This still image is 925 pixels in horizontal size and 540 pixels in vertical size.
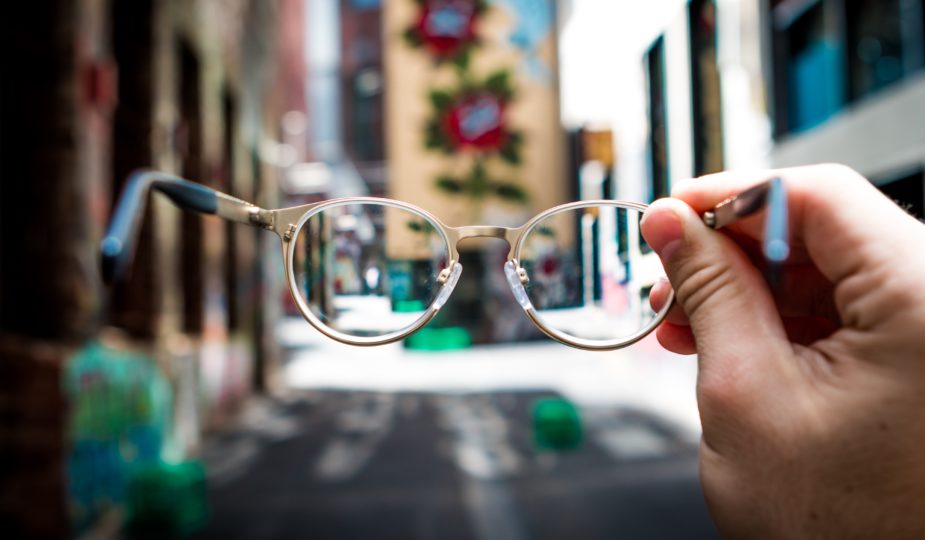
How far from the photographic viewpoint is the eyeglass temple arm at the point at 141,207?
0.96m

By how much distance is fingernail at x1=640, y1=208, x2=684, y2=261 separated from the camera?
0.97m

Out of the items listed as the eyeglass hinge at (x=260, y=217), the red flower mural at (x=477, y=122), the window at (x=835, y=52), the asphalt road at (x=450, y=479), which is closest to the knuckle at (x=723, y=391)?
the eyeglass hinge at (x=260, y=217)

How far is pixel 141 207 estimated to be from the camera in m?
1.12

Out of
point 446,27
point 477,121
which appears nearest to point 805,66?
point 477,121

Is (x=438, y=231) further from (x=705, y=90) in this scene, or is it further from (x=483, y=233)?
(x=705, y=90)

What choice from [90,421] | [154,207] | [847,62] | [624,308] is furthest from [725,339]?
[847,62]

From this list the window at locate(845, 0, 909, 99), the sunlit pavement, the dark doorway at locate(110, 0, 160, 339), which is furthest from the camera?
the window at locate(845, 0, 909, 99)

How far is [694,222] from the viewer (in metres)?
0.96

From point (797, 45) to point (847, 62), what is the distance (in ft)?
4.40

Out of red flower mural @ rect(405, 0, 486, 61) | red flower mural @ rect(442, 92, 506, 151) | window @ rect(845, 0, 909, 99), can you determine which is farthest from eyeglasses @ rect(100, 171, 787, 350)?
red flower mural @ rect(405, 0, 486, 61)

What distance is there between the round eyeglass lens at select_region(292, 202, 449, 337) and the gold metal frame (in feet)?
0.06

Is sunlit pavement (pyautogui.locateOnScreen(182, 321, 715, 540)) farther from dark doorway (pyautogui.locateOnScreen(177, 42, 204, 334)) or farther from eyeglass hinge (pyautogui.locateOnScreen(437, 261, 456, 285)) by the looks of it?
eyeglass hinge (pyautogui.locateOnScreen(437, 261, 456, 285))

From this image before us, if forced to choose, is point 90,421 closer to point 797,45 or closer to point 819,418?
point 819,418

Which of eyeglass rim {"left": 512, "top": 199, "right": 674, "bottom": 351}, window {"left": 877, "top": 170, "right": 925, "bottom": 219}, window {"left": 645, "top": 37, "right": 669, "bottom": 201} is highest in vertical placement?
window {"left": 645, "top": 37, "right": 669, "bottom": 201}
